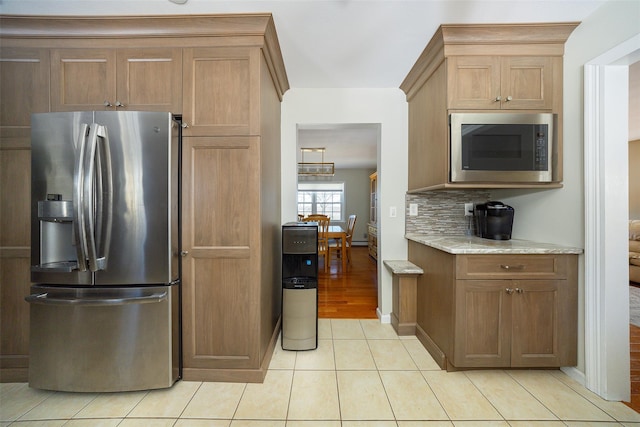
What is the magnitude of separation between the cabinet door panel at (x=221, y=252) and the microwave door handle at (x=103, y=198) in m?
0.39

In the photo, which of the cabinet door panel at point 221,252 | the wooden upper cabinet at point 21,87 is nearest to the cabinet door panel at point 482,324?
the cabinet door panel at point 221,252

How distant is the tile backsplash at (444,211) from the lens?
250 cm

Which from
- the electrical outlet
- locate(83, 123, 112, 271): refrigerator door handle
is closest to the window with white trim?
the electrical outlet

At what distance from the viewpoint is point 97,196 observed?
4.87 feet

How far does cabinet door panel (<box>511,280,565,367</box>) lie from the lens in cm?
170

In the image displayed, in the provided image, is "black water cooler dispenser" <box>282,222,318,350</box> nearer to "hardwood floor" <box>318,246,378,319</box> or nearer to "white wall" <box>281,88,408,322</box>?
"white wall" <box>281,88,408,322</box>

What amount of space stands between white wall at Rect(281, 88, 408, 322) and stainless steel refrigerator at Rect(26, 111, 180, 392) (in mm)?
1253

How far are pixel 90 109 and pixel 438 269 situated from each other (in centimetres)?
A: 268

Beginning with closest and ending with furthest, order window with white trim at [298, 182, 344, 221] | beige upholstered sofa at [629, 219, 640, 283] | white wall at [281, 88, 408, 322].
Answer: white wall at [281, 88, 408, 322] < beige upholstered sofa at [629, 219, 640, 283] < window with white trim at [298, 182, 344, 221]

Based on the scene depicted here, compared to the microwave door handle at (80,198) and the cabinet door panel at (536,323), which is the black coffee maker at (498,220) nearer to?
the cabinet door panel at (536,323)

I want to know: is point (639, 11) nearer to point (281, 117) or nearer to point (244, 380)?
point (281, 117)

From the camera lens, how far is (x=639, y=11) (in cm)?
140

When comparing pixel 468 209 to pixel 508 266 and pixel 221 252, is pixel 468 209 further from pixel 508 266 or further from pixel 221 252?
pixel 221 252

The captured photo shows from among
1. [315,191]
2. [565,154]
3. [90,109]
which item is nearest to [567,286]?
[565,154]
